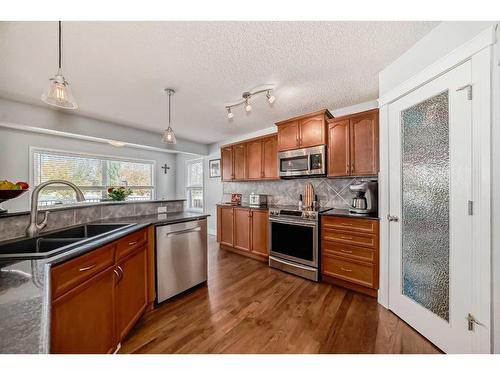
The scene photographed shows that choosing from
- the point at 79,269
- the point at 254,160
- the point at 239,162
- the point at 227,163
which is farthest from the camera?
the point at 227,163

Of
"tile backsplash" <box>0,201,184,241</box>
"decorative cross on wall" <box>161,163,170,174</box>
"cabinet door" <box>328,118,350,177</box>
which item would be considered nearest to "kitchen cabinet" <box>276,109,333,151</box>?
"cabinet door" <box>328,118,350,177</box>

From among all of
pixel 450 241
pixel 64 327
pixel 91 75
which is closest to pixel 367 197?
pixel 450 241

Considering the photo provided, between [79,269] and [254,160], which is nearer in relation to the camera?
[79,269]

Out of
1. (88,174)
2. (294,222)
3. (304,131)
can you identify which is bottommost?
(294,222)

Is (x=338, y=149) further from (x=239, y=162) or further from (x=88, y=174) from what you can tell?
(x=88, y=174)

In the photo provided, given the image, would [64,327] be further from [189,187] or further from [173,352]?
[189,187]

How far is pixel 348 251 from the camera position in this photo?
2.21 meters

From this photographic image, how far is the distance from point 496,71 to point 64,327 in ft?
8.79

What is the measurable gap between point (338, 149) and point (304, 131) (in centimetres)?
58

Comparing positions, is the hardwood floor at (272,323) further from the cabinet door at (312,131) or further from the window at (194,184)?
the window at (194,184)

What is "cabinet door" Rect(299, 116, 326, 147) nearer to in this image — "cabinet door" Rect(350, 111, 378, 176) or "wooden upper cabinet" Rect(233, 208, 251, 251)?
"cabinet door" Rect(350, 111, 378, 176)

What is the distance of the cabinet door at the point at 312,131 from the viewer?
2646 millimetres

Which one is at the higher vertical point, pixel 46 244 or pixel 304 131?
pixel 304 131

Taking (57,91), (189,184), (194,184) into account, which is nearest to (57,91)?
(57,91)
